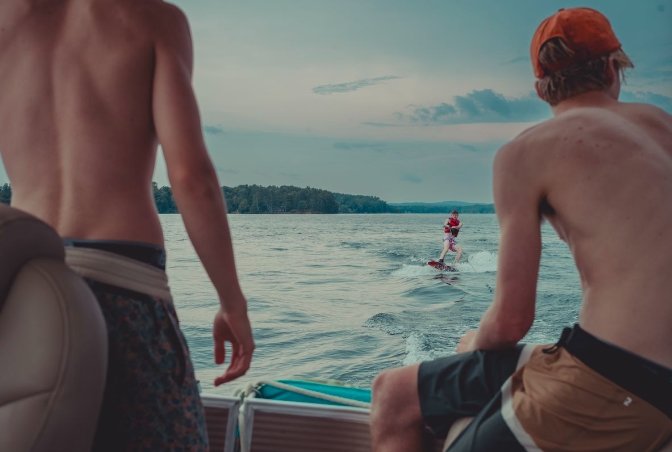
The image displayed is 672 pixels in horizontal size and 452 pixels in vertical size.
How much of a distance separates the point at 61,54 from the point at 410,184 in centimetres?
1164

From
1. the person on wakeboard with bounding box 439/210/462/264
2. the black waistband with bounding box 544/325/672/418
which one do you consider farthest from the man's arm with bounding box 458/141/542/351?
the person on wakeboard with bounding box 439/210/462/264

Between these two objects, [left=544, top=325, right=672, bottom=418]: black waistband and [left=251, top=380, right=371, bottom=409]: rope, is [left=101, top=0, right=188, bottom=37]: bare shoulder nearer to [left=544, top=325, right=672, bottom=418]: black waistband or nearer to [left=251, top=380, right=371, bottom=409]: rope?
[left=544, top=325, right=672, bottom=418]: black waistband

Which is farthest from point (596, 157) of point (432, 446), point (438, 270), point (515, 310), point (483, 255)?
point (483, 255)

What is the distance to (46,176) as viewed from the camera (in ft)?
3.35

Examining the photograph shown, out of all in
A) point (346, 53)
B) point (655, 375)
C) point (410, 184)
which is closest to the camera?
point (655, 375)

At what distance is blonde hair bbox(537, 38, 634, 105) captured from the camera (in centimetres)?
128

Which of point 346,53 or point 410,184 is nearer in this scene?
point 410,184

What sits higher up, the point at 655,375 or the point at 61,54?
the point at 61,54

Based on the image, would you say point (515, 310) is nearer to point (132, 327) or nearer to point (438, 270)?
point (132, 327)

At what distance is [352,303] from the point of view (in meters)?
16.8

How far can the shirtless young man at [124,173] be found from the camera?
37.1 inches

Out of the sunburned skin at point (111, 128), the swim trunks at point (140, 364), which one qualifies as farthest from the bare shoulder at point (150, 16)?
the swim trunks at point (140, 364)

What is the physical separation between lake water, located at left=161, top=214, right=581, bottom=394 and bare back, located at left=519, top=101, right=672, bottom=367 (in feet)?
0.63

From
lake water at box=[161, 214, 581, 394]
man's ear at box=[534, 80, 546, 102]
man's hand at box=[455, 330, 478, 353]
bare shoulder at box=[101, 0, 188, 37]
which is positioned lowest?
lake water at box=[161, 214, 581, 394]
